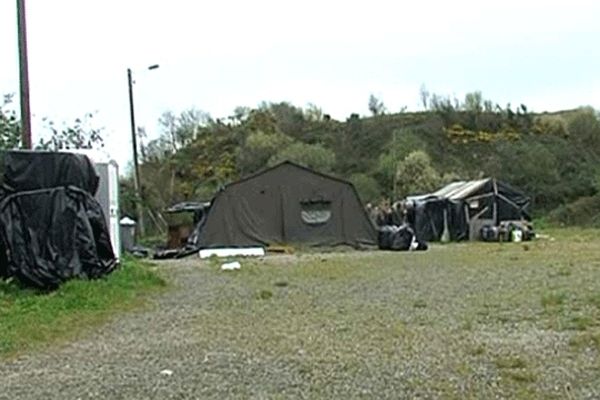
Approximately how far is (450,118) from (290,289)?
4957 cm

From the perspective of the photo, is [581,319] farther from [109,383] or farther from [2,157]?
[2,157]

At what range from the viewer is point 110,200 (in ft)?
55.3

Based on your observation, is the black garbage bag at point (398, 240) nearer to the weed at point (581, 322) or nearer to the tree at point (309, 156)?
the weed at point (581, 322)

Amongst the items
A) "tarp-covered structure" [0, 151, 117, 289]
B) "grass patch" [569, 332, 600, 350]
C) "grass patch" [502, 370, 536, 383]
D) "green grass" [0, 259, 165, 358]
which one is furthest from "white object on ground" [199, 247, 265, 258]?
"grass patch" [502, 370, 536, 383]

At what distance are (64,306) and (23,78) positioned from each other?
5.45 m

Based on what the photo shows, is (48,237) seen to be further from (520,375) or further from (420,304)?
(520,375)

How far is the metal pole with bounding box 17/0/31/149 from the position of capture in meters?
15.0

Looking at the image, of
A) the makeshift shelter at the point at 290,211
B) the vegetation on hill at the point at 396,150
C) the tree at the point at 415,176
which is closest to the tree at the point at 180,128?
the vegetation on hill at the point at 396,150

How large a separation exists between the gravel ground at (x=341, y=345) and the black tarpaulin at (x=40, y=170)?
224cm

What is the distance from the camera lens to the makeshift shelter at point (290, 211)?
26994mm

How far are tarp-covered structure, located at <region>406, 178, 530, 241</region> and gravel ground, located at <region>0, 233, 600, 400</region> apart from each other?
58.3 feet

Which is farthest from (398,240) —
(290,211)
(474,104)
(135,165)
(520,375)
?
(474,104)

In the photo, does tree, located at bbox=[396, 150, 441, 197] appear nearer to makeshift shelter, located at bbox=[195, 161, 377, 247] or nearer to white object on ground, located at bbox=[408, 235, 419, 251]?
A: makeshift shelter, located at bbox=[195, 161, 377, 247]

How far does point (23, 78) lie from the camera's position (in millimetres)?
15203
